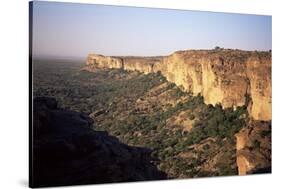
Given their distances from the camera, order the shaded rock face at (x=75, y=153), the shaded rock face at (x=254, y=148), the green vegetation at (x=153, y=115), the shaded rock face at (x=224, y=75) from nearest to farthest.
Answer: the shaded rock face at (x=75, y=153) < the green vegetation at (x=153, y=115) < the shaded rock face at (x=224, y=75) < the shaded rock face at (x=254, y=148)

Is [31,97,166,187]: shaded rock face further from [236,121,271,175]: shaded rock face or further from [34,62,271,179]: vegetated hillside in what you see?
[236,121,271,175]: shaded rock face

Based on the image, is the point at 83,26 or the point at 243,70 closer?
the point at 83,26

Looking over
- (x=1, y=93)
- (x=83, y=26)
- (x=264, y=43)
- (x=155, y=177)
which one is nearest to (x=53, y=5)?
(x=83, y=26)

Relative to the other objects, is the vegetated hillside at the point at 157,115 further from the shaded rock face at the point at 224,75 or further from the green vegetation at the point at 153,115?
the shaded rock face at the point at 224,75

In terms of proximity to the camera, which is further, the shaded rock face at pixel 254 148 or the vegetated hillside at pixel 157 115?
the shaded rock face at pixel 254 148

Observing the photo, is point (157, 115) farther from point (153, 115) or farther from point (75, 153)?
point (75, 153)

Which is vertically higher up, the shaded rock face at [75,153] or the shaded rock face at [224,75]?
the shaded rock face at [224,75]

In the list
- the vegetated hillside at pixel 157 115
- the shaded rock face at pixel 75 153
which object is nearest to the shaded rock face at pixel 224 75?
the vegetated hillside at pixel 157 115
